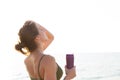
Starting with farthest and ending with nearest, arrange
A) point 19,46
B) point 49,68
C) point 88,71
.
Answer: point 88,71, point 19,46, point 49,68

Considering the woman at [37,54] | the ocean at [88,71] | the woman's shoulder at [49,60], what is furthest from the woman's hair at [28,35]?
the ocean at [88,71]

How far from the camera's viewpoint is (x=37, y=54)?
3.21 meters

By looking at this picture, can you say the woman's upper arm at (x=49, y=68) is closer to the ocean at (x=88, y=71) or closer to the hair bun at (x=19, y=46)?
the hair bun at (x=19, y=46)

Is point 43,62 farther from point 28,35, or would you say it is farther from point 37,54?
point 28,35

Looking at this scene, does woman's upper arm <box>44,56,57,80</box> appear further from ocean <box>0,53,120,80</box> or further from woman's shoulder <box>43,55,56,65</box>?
ocean <box>0,53,120,80</box>

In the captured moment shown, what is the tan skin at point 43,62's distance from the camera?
3.11 m

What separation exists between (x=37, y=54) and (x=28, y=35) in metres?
0.15

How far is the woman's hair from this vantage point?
3.17 m

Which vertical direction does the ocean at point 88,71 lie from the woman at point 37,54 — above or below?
below

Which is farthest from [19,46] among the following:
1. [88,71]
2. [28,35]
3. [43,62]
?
[88,71]

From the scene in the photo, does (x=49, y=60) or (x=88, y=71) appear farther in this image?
(x=88, y=71)

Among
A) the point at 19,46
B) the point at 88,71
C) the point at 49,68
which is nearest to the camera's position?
the point at 49,68

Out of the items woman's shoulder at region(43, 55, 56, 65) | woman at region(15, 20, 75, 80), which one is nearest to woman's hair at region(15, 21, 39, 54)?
woman at region(15, 20, 75, 80)

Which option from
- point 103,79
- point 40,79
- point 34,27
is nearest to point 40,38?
point 34,27
